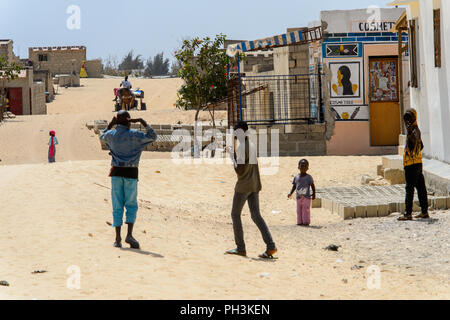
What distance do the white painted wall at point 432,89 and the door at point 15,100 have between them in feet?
102

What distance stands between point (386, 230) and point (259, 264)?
2664mm

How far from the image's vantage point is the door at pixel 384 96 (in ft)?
67.7

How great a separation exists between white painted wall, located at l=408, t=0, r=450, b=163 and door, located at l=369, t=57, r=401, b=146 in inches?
213

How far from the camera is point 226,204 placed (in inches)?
568

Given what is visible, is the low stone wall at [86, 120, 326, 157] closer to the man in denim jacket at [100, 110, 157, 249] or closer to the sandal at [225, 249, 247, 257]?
the sandal at [225, 249, 247, 257]

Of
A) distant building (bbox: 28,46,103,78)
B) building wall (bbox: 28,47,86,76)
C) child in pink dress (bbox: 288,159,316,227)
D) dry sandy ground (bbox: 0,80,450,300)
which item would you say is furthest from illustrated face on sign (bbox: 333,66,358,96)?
building wall (bbox: 28,47,86,76)

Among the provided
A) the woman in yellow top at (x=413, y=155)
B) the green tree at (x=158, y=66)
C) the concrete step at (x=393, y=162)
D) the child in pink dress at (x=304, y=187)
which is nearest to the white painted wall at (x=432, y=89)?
the concrete step at (x=393, y=162)

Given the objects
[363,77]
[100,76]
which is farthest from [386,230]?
[100,76]

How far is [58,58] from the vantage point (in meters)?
64.6

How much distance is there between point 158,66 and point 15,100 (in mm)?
47135

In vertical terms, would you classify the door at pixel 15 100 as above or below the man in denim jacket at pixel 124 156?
above

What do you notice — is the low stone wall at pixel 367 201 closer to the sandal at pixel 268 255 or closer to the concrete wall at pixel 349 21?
the sandal at pixel 268 255

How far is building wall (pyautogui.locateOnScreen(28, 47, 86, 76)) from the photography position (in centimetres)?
6394

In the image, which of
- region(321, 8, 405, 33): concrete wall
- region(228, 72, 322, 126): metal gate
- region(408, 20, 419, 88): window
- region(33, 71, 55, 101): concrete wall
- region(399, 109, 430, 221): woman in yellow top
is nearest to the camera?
region(399, 109, 430, 221): woman in yellow top
